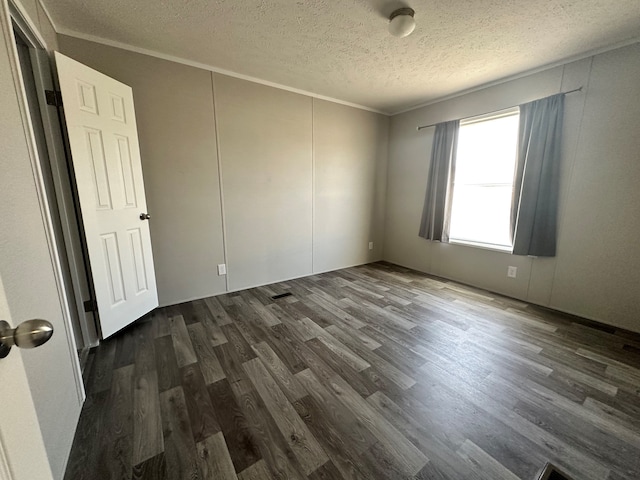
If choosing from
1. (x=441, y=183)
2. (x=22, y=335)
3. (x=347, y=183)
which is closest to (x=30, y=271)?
(x=22, y=335)

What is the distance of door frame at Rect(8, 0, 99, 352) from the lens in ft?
5.52

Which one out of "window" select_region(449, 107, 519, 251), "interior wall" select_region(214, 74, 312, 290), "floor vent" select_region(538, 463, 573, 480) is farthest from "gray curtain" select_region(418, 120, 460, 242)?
"floor vent" select_region(538, 463, 573, 480)

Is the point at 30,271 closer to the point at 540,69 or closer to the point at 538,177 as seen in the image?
the point at 538,177

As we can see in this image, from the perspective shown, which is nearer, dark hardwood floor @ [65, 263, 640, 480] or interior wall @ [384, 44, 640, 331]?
dark hardwood floor @ [65, 263, 640, 480]

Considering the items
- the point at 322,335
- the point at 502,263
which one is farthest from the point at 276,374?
the point at 502,263

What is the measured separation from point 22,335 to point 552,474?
1938 mm

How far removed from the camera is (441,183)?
11.6 feet

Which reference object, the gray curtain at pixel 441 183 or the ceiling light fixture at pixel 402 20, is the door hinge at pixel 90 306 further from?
the gray curtain at pixel 441 183

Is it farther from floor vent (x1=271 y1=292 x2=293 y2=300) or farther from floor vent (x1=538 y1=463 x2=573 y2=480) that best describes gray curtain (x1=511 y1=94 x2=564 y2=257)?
floor vent (x1=271 y1=292 x2=293 y2=300)

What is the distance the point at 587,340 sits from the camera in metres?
2.15

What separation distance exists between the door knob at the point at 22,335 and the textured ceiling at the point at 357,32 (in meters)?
2.18

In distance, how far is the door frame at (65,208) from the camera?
168cm

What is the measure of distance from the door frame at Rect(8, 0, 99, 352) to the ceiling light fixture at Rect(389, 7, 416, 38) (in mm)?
2281

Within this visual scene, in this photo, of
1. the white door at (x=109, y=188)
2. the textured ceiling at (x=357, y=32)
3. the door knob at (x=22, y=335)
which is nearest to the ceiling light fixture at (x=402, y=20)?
the textured ceiling at (x=357, y=32)
